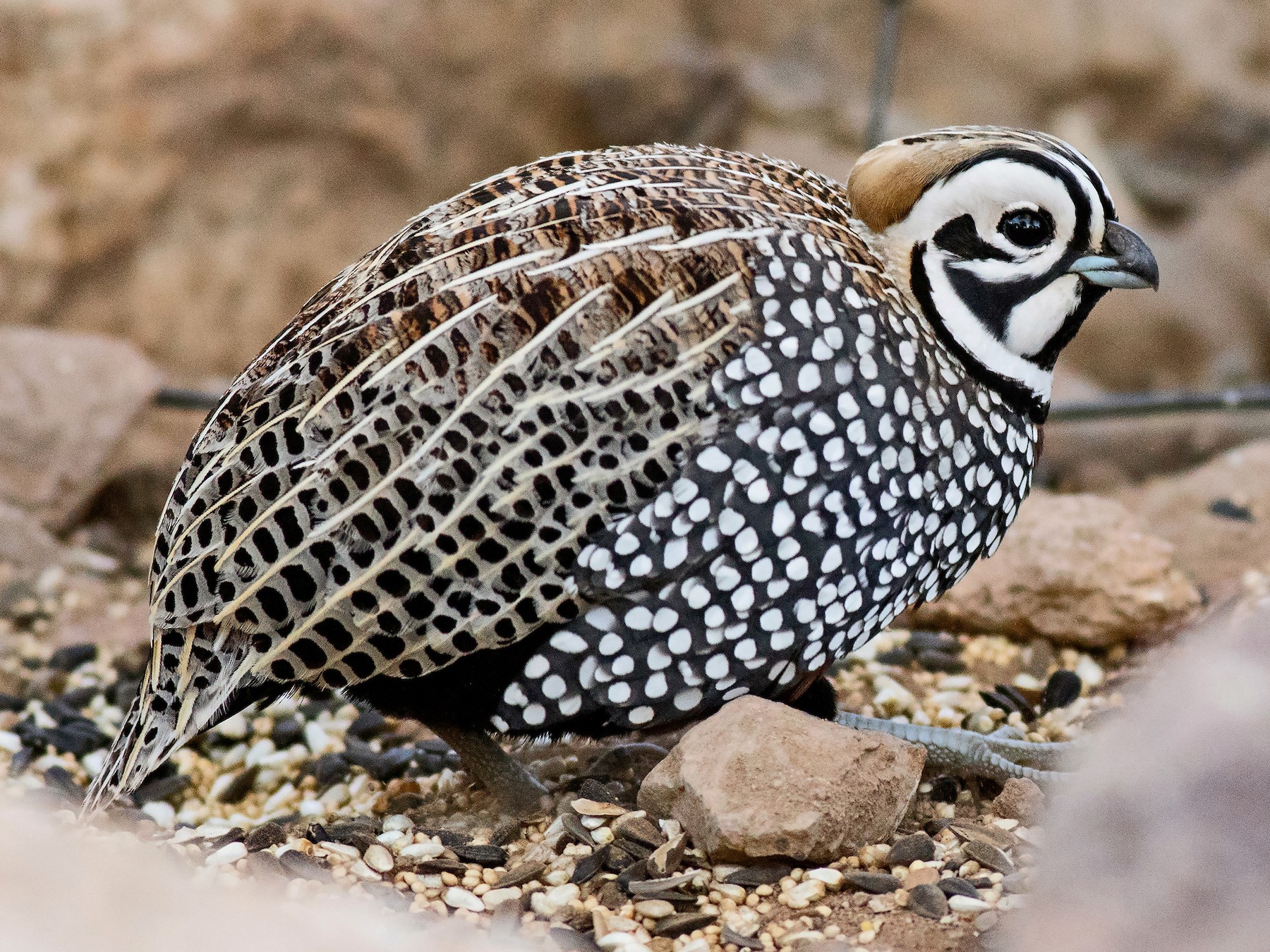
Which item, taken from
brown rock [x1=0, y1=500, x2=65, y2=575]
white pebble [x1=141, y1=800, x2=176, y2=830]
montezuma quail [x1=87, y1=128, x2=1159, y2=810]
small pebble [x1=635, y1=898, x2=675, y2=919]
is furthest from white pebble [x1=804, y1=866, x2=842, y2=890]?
brown rock [x1=0, y1=500, x2=65, y2=575]

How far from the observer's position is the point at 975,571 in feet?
12.9

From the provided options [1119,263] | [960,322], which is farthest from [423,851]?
[1119,263]

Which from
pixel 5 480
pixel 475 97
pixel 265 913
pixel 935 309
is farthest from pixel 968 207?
pixel 475 97

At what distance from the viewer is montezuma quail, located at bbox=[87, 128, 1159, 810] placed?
264 cm

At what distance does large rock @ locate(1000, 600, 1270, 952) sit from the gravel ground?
0.59 m

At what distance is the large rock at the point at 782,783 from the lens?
2.53 metres

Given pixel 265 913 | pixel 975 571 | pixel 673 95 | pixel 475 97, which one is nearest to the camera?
pixel 265 913

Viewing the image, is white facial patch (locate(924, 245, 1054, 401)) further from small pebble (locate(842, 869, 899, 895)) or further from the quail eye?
small pebble (locate(842, 869, 899, 895))

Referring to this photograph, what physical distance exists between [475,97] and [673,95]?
1.20m

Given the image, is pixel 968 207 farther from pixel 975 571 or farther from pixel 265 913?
pixel 265 913

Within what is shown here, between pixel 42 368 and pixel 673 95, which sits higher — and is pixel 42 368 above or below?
below

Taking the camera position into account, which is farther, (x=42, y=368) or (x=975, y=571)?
(x=42, y=368)

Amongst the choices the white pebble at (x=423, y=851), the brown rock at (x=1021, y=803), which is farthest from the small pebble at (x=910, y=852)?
the white pebble at (x=423, y=851)

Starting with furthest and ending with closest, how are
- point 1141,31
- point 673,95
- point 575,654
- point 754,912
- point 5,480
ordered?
Answer: point 1141,31
point 673,95
point 5,480
point 575,654
point 754,912
